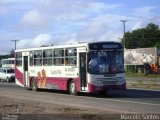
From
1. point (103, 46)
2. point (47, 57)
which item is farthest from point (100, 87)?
→ point (47, 57)

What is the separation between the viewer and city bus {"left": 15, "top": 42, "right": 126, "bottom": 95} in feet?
79.8

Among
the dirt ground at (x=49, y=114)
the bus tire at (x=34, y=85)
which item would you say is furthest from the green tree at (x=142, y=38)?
the dirt ground at (x=49, y=114)

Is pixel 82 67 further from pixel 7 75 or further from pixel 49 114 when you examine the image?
pixel 7 75

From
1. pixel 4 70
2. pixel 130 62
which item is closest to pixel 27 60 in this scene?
pixel 4 70

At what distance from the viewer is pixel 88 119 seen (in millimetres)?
13727

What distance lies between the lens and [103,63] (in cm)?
2444

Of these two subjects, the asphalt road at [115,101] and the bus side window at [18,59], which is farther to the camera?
the bus side window at [18,59]

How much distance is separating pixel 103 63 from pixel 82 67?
134 cm

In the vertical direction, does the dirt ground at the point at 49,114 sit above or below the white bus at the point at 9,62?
below

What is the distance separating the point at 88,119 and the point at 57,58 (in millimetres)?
14263

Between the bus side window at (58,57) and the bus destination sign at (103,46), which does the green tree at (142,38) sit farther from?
the bus destination sign at (103,46)

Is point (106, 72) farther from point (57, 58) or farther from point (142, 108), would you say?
point (142, 108)

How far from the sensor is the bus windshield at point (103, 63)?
2431 cm

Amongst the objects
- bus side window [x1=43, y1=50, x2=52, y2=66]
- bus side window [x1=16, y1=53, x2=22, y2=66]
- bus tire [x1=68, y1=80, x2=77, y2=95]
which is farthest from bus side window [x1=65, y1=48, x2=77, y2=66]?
bus side window [x1=16, y1=53, x2=22, y2=66]
